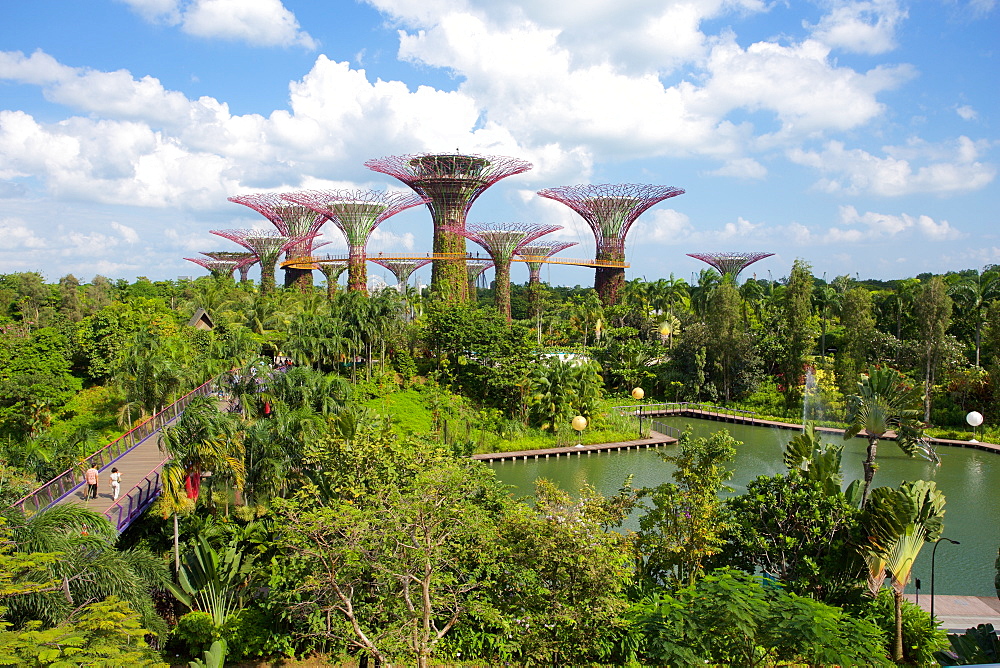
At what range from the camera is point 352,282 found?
40781mm

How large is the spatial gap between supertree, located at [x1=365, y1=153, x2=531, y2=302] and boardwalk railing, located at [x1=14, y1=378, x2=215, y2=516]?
804 inches

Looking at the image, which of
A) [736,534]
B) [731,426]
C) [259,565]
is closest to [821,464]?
[736,534]

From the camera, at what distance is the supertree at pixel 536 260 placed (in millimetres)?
47969

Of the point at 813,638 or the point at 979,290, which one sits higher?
the point at 979,290

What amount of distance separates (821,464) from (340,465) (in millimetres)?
8247

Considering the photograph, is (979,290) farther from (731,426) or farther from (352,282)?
(352,282)

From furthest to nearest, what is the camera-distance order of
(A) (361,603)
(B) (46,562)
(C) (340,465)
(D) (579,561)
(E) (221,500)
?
(E) (221,500) < (C) (340,465) < (A) (361,603) < (D) (579,561) < (B) (46,562)

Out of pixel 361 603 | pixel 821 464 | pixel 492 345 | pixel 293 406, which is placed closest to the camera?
pixel 361 603

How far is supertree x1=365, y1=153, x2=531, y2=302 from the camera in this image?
3803 cm

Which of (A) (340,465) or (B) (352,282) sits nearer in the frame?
(A) (340,465)

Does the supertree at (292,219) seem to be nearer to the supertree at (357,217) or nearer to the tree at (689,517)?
the supertree at (357,217)

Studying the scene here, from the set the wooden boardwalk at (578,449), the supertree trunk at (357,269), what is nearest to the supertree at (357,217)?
the supertree trunk at (357,269)

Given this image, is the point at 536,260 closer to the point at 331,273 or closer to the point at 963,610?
the point at 331,273

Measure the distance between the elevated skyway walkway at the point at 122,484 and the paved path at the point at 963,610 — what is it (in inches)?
522
